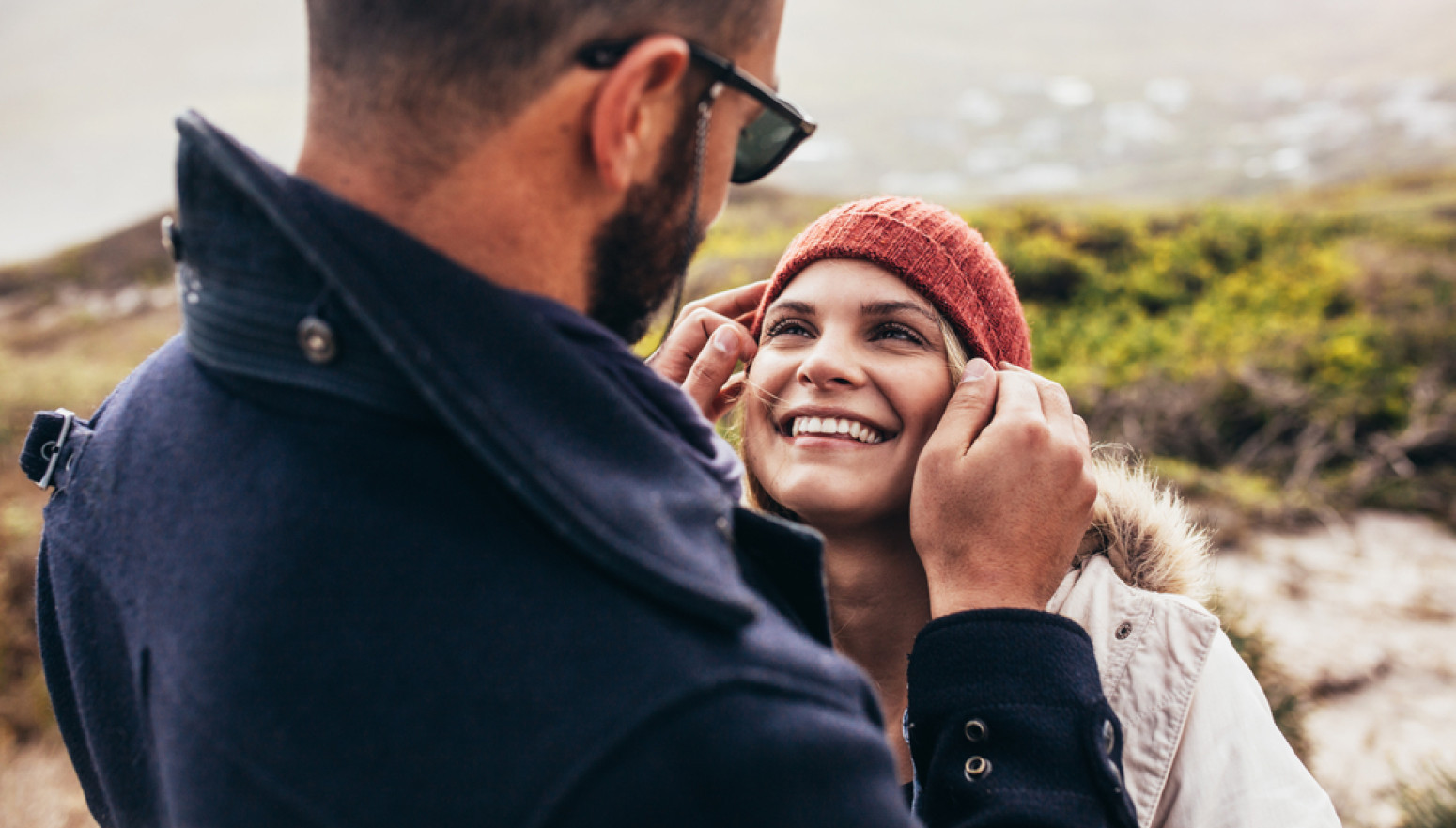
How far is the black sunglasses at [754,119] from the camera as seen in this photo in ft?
3.82

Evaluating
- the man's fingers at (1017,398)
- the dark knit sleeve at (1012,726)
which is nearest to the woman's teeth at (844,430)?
the man's fingers at (1017,398)

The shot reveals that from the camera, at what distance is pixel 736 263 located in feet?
40.4

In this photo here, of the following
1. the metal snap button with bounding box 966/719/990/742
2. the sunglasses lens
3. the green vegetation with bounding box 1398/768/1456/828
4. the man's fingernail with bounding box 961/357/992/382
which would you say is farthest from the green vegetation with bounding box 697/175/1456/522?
the sunglasses lens

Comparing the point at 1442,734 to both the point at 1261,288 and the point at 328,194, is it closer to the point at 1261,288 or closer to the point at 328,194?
the point at 328,194

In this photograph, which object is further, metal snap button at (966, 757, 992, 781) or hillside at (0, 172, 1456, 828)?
hillside at (0, 172, 1456, 828)

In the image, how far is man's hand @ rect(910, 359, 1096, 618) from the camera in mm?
1782

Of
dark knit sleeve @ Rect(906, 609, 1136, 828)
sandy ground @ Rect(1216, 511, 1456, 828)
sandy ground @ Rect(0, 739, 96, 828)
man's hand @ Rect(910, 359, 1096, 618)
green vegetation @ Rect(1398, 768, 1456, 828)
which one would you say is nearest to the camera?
dark knit sleeve @ Rect(906, 609, 1136, 828)

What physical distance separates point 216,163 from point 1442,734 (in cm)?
653

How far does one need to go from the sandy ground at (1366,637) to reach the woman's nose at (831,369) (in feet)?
10.8

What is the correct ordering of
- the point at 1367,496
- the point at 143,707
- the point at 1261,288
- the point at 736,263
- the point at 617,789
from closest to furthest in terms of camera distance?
the point at 617,789, the point at 143,707, the point at 1367,496, the point at 1261,288, the point at 736,263

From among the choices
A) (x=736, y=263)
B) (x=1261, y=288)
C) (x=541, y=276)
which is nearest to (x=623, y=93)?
(x=541, y=276)

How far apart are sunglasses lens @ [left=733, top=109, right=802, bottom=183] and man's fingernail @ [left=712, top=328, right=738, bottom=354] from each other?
0.91 m

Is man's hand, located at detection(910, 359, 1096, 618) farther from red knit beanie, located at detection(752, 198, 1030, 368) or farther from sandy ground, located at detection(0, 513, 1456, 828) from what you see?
sandy ground, located at detection(0, 513, 1456, 828)

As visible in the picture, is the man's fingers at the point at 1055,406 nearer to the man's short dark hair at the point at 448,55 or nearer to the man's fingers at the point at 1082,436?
the man's fingers at the point at 1082,436
